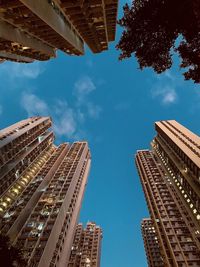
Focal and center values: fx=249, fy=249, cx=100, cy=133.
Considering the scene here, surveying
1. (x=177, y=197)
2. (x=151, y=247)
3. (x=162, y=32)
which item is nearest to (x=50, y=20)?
(x=162, y=32)

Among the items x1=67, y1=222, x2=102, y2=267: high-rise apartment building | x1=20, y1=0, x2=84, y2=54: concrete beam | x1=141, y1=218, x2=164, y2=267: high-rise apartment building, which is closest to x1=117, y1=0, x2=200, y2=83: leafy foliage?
x1=20, y1=0, x2=84, y2=54: concrete beam

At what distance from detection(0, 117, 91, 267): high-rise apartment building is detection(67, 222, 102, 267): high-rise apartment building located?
2455cm

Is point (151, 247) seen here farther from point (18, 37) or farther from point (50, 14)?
point (50, 14)

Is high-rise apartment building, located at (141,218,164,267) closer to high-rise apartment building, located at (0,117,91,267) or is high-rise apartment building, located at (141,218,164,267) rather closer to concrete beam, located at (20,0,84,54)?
high-rise apartment building, located at (0,117,91,267)

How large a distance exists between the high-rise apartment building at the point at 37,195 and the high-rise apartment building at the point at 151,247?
39564 millimetres

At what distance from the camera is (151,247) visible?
108m

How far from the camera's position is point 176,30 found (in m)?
16.4

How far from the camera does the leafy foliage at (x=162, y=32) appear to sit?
14.9 m

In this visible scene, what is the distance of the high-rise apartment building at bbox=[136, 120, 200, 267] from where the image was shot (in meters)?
60.9

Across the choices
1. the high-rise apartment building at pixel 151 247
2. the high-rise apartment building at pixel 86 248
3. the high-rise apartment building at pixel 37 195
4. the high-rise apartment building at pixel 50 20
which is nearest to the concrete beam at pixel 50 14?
the high-rise apartment building at pixel 50 20

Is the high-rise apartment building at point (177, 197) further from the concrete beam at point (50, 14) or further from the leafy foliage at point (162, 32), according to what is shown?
the leafy foliage at point (162, 32)

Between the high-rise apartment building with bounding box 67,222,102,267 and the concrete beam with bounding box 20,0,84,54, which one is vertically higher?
the high-rise apartment building with bounding box 67,222,102,267

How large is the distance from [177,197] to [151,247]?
39.1 metres

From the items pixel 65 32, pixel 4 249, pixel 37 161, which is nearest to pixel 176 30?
pixel 4 249
